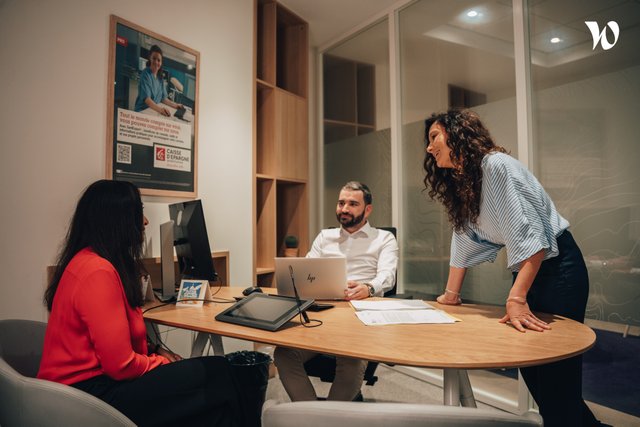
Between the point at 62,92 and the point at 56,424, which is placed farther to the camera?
the point at 62,92

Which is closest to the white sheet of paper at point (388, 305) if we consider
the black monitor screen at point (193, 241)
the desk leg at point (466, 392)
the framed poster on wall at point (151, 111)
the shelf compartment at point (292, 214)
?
the desk leg at point (466, 392)

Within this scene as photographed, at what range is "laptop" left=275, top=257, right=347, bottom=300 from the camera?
1.75 meters

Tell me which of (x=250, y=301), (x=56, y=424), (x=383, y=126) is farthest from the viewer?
(x=383, y=126)

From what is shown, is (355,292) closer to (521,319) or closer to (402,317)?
(402,317)

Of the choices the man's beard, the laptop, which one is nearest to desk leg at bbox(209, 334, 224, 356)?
the laptop

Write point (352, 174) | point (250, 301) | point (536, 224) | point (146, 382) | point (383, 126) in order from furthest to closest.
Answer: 1. point (352, 174)
2. point (383, 126)
3. point (250, 301)
4. point (536, 224)
5. point (146, 382)

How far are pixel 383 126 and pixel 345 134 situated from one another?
484mm

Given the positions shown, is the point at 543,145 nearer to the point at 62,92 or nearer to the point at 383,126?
the point at 383,126

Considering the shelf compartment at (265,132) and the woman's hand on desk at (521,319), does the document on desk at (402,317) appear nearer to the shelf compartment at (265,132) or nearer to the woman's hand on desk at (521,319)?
the woman's hand on desk at (521,319)

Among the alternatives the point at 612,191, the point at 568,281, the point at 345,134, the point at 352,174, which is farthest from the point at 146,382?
the point at 345,134

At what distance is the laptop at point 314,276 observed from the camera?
175 centimetres

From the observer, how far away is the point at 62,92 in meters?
2.08

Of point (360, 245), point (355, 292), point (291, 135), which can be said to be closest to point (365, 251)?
point (360, 245)

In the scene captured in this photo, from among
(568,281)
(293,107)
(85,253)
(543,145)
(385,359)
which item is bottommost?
(385,359)
